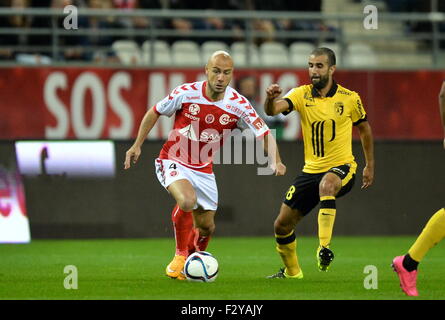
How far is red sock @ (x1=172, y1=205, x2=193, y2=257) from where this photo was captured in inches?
384

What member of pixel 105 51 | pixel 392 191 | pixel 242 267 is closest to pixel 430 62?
pixel 392 191

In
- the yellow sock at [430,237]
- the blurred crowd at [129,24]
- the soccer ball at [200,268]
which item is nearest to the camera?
the yellow sock at [430,237]

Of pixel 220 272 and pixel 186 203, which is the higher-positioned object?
pixel 186 203

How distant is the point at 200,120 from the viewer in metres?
9.64

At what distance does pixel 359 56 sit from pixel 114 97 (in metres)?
4.59

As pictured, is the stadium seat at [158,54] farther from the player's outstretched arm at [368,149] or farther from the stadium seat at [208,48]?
the player's outstretched arm at [368,149]

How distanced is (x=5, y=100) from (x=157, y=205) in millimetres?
3577

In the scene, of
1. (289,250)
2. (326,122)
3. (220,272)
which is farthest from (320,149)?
(220,272)

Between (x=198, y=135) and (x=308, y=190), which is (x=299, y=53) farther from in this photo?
(x=198, y=135)

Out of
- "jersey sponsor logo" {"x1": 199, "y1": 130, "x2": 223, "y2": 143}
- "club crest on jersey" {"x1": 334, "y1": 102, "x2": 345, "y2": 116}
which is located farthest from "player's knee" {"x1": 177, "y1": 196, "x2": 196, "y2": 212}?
"club crest on jersey" {"x1": 334, "y1": 102, "x2": 345, "y2": 116}

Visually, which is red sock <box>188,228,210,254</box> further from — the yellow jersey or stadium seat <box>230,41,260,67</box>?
stadium seat <box>230,41,260,67</box>

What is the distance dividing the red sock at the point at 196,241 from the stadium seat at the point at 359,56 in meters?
9.51

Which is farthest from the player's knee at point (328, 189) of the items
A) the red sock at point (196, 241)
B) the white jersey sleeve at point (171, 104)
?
the white jersey sleeve at point (171, 104)

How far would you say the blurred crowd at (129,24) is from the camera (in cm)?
1748
